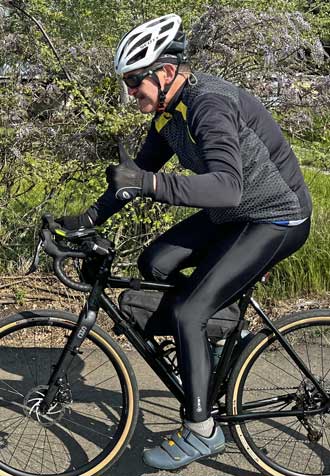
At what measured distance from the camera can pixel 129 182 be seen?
253 cm

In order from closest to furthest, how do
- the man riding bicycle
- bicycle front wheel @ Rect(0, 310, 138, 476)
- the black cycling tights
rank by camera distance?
the man riding bicycle → the black cycling tights → bicycle front wheel @ Rect(0, 310, 138, 476)

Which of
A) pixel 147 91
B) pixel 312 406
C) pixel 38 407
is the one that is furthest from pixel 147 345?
pixel 147 91

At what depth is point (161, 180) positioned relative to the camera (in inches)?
100

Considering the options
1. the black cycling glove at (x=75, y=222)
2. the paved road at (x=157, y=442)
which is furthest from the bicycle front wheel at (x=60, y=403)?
the black cycling glove at (x=75, y=222)

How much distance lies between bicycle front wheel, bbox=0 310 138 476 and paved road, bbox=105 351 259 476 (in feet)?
0.47

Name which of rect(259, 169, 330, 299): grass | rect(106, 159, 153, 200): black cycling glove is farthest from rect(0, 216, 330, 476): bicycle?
rect(259, 169, 330, 299): grass

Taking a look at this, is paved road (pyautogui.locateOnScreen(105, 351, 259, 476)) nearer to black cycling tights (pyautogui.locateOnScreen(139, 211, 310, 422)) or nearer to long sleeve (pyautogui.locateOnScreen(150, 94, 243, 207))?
black cycling tights (pyautogui.locateOnScreen(139, 211, 310, 422))

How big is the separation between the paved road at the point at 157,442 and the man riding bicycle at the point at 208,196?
11.5 inches

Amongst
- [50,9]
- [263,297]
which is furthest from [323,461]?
[50,9]

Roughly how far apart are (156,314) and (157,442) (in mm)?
858

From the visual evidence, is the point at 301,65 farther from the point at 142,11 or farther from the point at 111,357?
the point at 111,357

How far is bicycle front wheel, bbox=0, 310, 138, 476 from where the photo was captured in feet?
10.3

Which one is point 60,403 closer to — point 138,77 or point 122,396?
point 122,396

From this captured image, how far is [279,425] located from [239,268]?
1142 mm
